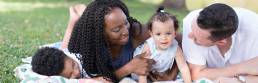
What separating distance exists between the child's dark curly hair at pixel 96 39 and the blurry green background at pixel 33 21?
123 cm

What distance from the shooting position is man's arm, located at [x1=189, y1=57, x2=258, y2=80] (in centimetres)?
405

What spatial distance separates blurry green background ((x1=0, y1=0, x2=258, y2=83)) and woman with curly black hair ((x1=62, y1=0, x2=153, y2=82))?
4.07 ft

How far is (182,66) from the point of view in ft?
13.6

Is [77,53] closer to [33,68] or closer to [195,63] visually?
[33,68]

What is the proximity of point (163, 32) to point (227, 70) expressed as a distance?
59 cm

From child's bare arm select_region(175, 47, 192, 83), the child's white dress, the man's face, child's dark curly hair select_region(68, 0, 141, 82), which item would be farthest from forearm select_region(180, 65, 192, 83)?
child's dark curly hair select_region(68, 0, 141, 82)

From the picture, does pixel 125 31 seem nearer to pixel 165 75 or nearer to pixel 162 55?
pixel 162 55

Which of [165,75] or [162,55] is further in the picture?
[165,75]

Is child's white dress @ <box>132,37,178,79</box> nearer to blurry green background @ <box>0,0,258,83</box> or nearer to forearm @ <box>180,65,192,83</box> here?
forearm @ <box>180,65,192,83</box>

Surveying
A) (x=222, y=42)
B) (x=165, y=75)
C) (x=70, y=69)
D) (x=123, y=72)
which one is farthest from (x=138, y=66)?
(x=222, y=42)

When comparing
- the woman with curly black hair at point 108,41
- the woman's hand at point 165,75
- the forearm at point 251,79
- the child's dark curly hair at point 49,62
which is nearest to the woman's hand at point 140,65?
the woman with curly black hair at point 108,41

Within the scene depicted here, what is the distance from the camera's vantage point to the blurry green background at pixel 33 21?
22.4 ft

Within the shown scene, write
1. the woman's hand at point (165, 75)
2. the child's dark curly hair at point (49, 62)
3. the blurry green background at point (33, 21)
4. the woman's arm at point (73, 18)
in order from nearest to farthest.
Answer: the child's dark curly hair at point (49, 62)
the woman's hand at point (165, 75)
the woman's arm at point (73, 18)
the blurry green background at point (33, 21)

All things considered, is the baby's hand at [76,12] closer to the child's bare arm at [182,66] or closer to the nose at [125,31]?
the nose at [125,31]
